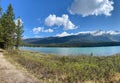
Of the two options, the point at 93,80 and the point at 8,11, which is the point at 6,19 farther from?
the point at 93,80

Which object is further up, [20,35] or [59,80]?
[20,35]

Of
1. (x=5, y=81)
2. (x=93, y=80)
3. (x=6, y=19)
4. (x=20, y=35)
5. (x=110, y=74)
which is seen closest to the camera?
(x=5, y=81)

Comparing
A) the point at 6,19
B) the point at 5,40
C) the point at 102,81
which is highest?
the point at 6,19

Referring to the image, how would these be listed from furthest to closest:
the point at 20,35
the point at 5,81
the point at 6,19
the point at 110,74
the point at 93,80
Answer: the point at 20,35
the point at 6,19
the point at 110,74
the point at 93,80
the point at 5,81

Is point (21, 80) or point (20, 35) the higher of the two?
point (20, 35)

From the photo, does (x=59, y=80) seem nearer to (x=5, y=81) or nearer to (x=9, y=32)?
(x=5, y=81)

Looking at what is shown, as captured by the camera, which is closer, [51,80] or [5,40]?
[51,80]

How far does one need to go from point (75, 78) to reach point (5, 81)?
4.56 meters

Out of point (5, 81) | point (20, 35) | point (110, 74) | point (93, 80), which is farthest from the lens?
point (20, 35)

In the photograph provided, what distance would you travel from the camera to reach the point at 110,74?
1708 centimetres

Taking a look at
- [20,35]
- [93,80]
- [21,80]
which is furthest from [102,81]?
[20,35]

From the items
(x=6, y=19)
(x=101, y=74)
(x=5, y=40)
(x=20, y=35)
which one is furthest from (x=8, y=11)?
(x=101, y=74)

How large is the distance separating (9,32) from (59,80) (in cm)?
5409

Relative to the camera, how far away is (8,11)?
6500cm
